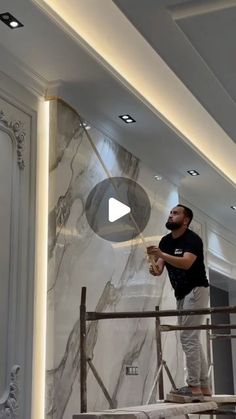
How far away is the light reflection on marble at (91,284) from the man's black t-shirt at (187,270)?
0.58 metres

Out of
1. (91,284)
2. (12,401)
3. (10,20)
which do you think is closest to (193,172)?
(91,284)

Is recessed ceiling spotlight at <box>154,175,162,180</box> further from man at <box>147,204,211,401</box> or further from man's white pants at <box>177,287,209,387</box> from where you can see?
man's white pants at <box>177,287,209,387</box>

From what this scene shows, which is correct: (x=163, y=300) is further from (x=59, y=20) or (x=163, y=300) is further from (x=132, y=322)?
(x=59, y=20)

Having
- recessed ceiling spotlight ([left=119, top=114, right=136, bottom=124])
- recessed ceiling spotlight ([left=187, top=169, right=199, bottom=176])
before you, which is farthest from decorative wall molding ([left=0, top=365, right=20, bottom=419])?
recessed ceiling spotlight ([left=187, top=169, right=199, bottom=176])

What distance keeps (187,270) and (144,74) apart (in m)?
1.26

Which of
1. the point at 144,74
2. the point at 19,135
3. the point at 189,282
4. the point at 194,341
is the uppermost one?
the point at 144,74

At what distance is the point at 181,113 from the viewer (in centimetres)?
421

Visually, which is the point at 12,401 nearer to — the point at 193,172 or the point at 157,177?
the point at 157,177

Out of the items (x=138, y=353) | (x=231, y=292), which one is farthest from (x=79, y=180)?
(x=231, y=292)

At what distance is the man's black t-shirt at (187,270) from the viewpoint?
3062 millimetres

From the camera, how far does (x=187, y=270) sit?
3.08 m

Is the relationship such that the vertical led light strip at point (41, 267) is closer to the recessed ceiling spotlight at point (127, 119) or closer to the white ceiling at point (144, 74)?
the white ceiling at point (144, 74)
